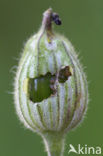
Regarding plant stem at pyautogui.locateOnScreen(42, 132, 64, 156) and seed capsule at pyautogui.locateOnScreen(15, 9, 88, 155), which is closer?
seed capsule at pyautogui.locateOnScreen(15, 9, 88, 155)

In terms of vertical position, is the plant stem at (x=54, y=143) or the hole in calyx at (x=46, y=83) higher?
the hole in calyx at (x=46, y=83)

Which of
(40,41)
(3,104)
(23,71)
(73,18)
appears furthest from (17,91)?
(73,18)

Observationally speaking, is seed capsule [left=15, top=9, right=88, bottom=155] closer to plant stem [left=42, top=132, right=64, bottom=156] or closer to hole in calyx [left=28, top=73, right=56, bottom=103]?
hole in calyx [left=28, top=73, right=56, bottom=103]

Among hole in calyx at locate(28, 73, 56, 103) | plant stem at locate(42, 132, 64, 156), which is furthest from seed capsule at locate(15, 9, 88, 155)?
plant stem at locate(42, 132, 64, 156)

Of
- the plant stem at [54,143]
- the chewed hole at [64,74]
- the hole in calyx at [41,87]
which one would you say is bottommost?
the plant stem at [54,143]

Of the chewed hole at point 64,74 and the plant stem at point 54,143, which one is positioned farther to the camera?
the plant stem at point 54,143

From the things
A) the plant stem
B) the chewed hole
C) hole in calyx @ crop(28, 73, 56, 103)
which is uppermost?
the chewed hole

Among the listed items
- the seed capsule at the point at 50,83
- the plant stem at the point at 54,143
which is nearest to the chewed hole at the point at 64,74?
the seed capsule at the point at 50,83

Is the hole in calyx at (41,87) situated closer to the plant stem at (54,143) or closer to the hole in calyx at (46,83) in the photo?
the hole in calyx at (46,83)

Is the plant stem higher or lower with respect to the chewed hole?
lower
